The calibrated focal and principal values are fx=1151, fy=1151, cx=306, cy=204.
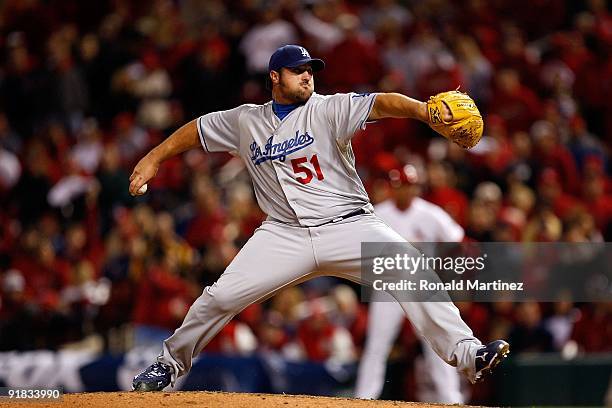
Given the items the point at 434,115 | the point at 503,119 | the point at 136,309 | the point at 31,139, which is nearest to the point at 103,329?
the point at 136,309

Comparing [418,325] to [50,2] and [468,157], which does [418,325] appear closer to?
[468,157]

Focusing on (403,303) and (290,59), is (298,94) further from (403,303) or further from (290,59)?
(403,303)

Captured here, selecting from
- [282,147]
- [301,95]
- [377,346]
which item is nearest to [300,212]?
[282,147]

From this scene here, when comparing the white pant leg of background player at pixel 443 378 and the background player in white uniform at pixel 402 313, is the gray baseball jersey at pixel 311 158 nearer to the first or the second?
the background player in white uniform at pixel 402 313

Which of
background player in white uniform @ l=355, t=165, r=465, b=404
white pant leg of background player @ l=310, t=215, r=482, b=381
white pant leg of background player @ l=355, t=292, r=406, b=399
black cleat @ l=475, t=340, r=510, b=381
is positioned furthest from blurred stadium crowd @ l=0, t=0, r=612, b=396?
black cleat @ l=475, t=340, r=510, b=381

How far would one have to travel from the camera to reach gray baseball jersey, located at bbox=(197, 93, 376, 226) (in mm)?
6098

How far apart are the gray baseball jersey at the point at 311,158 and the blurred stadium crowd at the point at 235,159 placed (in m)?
3.22

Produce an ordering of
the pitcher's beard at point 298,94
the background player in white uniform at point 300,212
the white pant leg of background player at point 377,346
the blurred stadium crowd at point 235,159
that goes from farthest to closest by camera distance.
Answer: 1. the blurred stadium crowd at point 235,159
2. the white pant leg of background player at point 377,346
3. the pitcher's beard at point 298,94
4. the background player in white uniform at point 300,212

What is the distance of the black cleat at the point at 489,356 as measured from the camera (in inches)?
227

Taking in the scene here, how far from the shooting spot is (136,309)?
415 inches

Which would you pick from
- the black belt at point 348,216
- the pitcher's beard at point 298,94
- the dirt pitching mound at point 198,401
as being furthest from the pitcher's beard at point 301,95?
the dirt pitching mound at point 198,401

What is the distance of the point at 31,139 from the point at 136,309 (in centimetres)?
364

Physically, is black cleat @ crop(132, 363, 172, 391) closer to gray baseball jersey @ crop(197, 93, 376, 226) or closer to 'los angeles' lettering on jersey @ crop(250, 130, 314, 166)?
gray baseball jersey @ crop(197, 93, 376, 226)

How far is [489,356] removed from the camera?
576 centimetres
